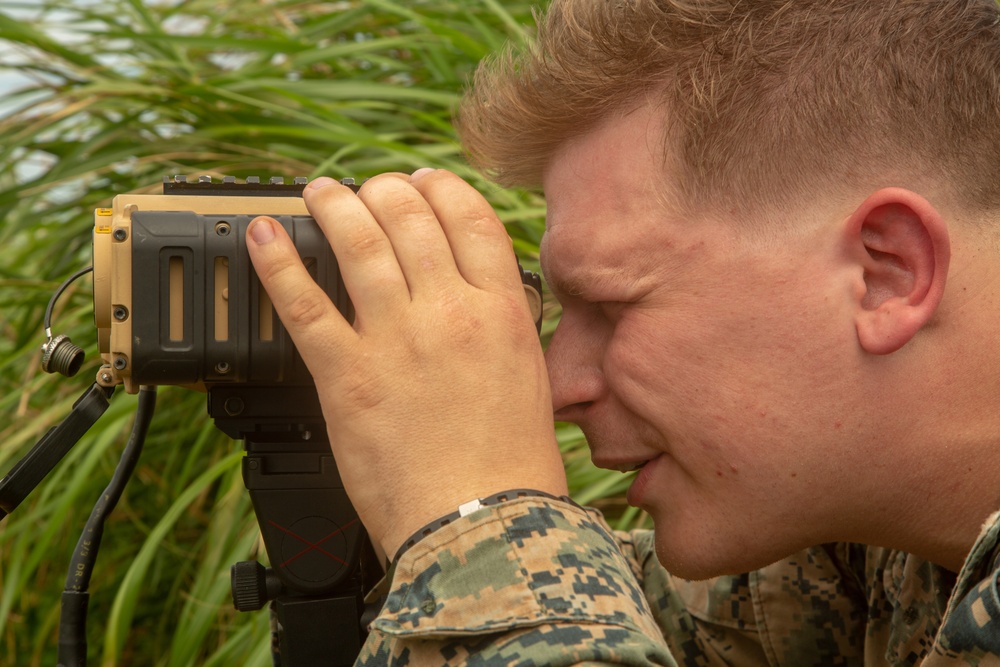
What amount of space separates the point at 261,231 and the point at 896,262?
798 millimetres

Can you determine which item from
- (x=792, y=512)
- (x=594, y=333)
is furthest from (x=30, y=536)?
(x=792, y=512)

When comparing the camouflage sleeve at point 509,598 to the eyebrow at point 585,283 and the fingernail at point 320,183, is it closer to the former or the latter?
the eyebrow at point 585,283

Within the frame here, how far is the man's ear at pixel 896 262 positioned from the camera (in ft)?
4.48

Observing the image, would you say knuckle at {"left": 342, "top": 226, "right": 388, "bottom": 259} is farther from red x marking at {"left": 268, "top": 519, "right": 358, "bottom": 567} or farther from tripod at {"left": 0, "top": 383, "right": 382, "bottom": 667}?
red x marking at {"left": 268, "top": 519, "right": 358, "bottom": 567}

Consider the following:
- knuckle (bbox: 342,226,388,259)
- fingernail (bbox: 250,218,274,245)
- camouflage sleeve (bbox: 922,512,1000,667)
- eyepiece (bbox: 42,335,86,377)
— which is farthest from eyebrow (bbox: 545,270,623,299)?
eyepiece (bbox: 42,335,86,377)

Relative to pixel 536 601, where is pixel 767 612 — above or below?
below

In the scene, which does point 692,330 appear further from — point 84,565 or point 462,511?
point 84,565

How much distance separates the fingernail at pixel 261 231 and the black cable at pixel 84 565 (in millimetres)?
353

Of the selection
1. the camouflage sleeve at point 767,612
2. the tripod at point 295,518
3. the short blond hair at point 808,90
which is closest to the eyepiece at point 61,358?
the tripod at point 295,518

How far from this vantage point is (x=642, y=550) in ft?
6.46

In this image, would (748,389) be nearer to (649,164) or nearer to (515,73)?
(649,164)

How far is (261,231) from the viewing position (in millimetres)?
1379

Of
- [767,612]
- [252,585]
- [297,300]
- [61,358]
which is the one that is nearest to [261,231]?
[297,300]

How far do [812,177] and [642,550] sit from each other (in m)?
0.81
